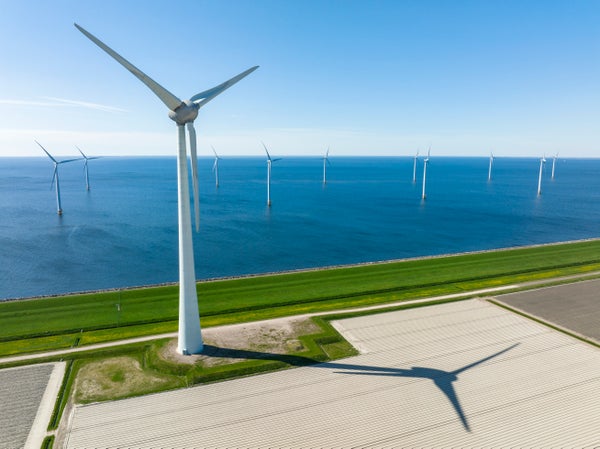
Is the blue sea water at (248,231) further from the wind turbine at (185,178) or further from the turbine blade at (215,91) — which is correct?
the turbine blade at (215,91)

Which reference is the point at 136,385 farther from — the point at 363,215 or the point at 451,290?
the point at 363,215

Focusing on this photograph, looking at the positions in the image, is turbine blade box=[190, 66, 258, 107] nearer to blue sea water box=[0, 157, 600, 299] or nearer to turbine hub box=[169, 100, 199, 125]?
Answer: turbine hub box=[169, 100, 199, 125]

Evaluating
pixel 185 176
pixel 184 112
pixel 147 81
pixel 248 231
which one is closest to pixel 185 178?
pixel 185 176

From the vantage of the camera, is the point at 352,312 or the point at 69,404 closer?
the point at 69,404

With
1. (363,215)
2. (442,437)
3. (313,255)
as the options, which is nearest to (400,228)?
(363,215)

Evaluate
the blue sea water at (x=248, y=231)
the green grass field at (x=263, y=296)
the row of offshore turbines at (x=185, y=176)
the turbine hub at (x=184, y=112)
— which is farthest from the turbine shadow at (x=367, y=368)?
the blue sea water at (x=248, y=231)

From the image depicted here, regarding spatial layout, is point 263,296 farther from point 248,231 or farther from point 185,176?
point 248,231
